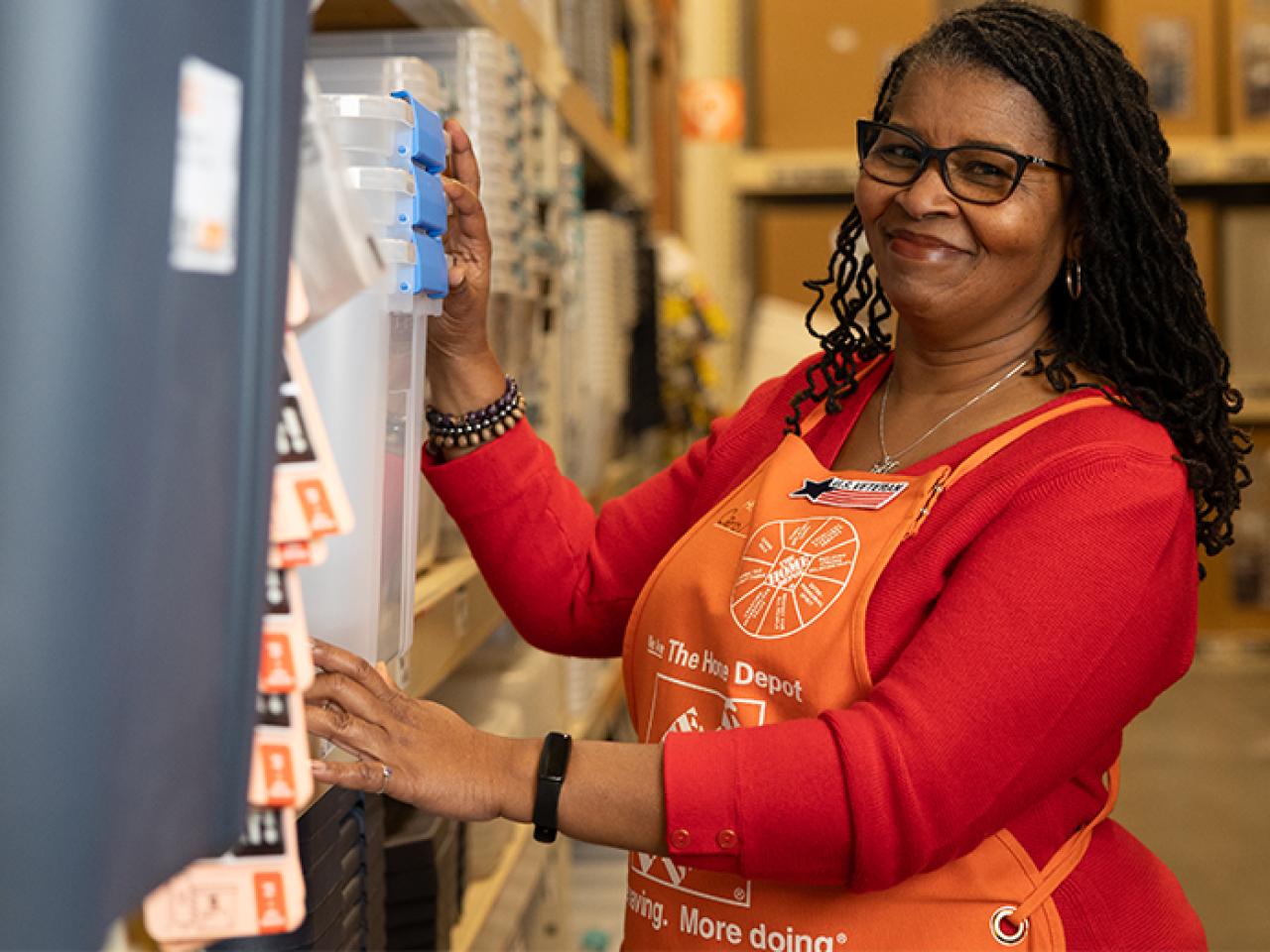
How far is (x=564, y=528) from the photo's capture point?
4.97 feet

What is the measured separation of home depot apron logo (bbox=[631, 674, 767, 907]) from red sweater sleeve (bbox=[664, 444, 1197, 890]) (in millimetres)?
152

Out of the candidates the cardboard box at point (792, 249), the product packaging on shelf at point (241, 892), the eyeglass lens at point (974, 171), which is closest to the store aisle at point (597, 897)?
the eyeglass lens at point (974, 171)

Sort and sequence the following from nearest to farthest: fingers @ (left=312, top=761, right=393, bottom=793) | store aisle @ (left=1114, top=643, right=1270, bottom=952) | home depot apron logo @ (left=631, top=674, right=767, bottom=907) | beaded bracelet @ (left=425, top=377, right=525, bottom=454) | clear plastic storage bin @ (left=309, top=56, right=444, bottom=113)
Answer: fingers @ (left=312, top=761, right=393, bottom=793) → home depot apron logo @ (left=631, top=674, right=767, bottom=907) → clear plastic storage bin @ (left=309, top=56, right=444, bottom=113) → beaded bracelet @ (left=425, top=377, right=525, bottom=454) → store aisle @ (left=1114, top=643, right=1270, bottom=952)

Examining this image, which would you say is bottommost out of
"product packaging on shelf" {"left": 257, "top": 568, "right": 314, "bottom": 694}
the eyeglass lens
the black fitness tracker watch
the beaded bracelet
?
the black fitness tracker watch

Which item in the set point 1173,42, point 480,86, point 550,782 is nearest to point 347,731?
point 550,782

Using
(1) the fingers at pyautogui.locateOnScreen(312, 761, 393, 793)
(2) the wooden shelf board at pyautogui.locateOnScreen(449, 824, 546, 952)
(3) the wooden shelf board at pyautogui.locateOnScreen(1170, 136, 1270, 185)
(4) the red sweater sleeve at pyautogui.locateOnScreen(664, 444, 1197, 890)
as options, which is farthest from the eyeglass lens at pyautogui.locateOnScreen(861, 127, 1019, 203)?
(3) the wooden shelf board at pyautogui.locateOnScreen(1170, 136, 1270, 185)

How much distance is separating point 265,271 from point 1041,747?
2.40ft

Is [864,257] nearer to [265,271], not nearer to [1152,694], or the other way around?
[1152,694]

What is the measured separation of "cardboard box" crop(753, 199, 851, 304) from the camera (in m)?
5.18

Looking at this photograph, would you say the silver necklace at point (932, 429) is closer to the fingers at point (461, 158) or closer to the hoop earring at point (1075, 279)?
the hoop earring at point (1075, 279)

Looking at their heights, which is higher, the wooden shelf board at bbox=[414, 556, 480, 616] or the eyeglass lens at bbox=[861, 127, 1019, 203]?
the eyeglass lens at bbox=[861, 127, 1019, 203]

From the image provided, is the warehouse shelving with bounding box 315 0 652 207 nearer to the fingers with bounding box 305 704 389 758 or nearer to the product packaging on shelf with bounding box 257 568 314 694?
the fingers with bounding box 305 704 389 758

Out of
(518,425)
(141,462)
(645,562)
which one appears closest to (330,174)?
(141,462)

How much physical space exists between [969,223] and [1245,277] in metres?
4.53
